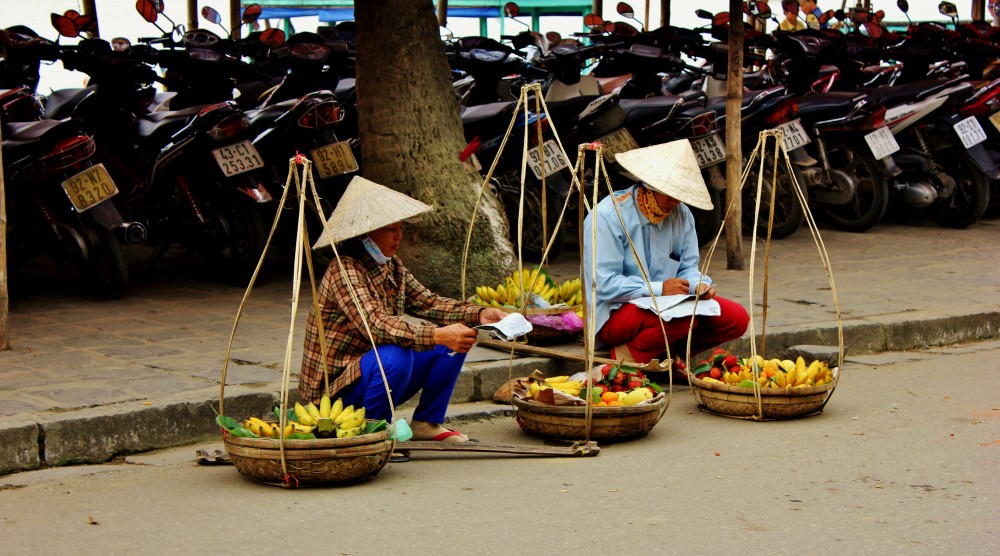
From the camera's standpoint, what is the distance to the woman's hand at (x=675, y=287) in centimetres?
537

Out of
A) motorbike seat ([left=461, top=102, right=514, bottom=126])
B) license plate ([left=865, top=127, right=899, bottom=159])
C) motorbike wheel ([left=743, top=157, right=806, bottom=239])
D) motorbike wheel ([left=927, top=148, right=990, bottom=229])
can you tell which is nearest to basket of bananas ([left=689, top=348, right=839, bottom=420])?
motorbike seat ([left=461, top=102, right=514, bottom=126])

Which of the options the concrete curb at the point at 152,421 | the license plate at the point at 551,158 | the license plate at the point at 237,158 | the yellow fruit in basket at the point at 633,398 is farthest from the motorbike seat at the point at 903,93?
the yellow fruit in basket at the point at 633,398

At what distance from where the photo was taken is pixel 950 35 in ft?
37.7

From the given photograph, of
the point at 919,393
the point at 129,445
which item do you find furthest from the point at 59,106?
the point at 919,393

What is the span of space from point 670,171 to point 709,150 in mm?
3654

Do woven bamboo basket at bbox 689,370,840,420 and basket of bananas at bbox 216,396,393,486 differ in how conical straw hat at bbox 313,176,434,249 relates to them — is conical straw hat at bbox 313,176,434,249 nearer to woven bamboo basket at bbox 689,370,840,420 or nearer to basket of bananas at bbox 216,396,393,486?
basket of bananas at bbox 216,396,393,486

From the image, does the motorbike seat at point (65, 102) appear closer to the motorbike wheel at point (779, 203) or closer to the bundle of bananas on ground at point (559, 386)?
the bundle of bananas on ground at point (559, 386)

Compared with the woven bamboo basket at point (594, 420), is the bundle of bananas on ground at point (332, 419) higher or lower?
higher

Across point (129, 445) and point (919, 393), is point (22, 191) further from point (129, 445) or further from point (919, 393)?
point (919, 393)

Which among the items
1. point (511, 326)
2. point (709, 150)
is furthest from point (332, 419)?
point (709, 150)

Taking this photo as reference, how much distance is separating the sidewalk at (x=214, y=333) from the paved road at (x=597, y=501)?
0.50 feet

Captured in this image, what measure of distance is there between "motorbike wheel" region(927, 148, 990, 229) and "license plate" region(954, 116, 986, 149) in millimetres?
210

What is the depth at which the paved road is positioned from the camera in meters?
3.25

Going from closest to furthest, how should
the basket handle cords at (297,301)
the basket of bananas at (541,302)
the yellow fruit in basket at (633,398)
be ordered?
the basket handle cords at (297,301) → the yellow fruit in basket at (633,398) → the basket of bananas at (541,302)
